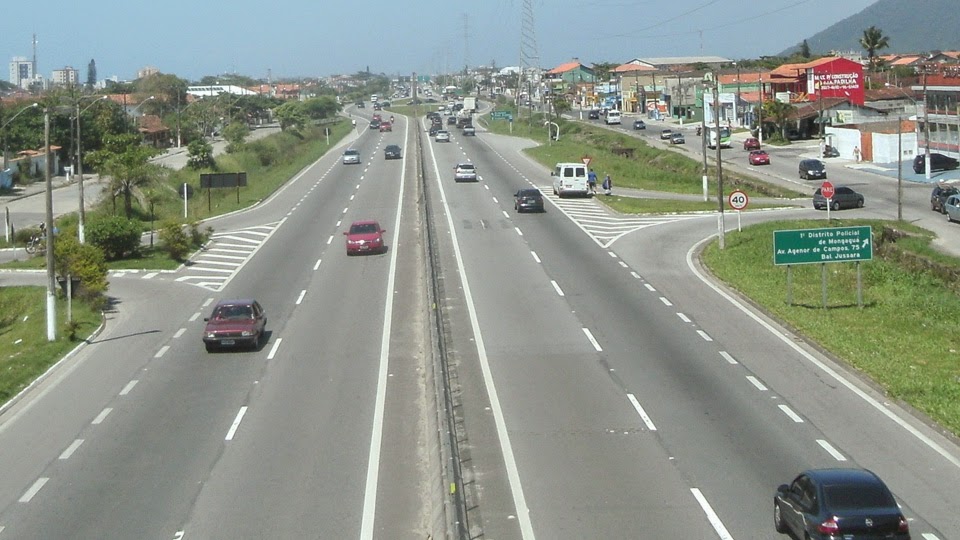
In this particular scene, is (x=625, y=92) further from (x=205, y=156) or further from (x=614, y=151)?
(x=205, y=156)

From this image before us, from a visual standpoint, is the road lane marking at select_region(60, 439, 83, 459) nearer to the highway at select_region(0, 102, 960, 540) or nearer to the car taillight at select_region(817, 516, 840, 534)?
the highway at select_region(0, 102, 960, 540)

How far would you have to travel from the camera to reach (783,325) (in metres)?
31.5

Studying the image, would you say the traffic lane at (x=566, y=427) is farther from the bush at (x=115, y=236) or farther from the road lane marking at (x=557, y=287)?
the bush at (x=115, y=236)

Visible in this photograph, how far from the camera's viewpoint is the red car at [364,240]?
4591 cm

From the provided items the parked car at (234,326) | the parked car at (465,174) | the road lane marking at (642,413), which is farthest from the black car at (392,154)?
the road lane marking at (642,413)

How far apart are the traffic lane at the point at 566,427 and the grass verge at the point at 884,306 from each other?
5998 millimetres

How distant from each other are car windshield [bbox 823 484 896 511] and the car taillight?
213 millimetres

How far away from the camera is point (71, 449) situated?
21406mm

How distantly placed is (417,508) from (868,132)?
258 feet

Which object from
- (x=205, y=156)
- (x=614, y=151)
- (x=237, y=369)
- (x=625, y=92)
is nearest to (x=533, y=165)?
(x=614, y=151)

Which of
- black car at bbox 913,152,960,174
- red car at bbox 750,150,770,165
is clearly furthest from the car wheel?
Answer: red car at bbox 750,150,770,165

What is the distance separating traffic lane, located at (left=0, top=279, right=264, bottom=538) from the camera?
1759cm

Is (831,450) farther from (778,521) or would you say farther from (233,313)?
(233,313)

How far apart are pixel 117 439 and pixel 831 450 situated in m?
13.2
